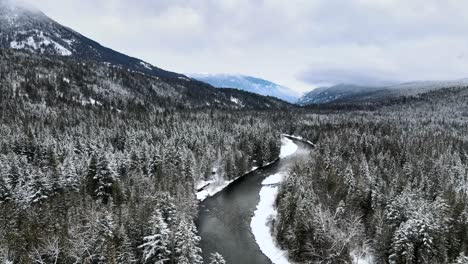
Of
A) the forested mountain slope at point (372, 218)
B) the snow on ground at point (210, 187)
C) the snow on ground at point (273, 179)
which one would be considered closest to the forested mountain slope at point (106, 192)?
the snow on ground at point (210, 187)

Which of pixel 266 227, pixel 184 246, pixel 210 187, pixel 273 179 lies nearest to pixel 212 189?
pixel 210 187

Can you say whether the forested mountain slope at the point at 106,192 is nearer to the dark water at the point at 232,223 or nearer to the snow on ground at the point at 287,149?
the dark water at the point at 232,223

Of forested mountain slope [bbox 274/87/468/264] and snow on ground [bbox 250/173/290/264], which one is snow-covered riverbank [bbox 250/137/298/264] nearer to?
snow on ground [bbox 250/173/290/264]

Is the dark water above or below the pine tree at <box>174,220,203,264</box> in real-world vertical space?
below

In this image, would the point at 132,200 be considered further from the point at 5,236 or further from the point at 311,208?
the point at 311,208

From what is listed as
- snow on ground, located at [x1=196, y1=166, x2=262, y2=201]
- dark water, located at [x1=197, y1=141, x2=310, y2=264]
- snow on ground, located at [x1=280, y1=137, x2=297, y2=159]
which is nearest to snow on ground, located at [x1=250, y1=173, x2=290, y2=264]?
dark water, located at [x1=197, y1=141, x2=310, y2=264]

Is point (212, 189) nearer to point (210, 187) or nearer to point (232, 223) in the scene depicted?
point (210, 187)
